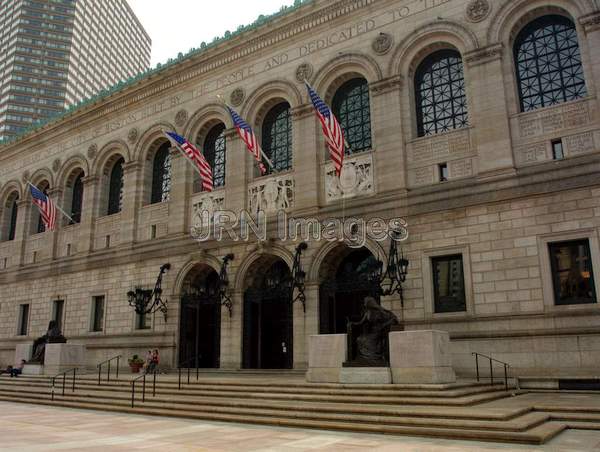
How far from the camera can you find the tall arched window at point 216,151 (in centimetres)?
2817

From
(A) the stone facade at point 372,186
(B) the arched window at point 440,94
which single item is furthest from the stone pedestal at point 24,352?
(B) the arched window at point 440,94

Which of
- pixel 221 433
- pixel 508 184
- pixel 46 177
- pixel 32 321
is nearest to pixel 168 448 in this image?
pixel 221 433

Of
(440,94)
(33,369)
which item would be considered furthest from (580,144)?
(33,369)

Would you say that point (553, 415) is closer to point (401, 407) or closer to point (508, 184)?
point (401, 407)

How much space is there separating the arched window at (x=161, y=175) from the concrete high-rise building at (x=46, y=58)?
8328 centimetres

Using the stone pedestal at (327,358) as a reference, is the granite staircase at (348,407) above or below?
below

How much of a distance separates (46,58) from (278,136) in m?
97.3

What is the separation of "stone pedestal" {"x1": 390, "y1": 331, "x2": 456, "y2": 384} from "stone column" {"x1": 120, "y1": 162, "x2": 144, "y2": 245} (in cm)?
1893

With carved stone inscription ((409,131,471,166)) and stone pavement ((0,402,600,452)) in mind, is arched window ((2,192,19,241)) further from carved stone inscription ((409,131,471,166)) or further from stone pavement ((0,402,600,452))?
carved stone inscription ((409,131,471,166))

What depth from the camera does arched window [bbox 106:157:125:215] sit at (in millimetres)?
32812

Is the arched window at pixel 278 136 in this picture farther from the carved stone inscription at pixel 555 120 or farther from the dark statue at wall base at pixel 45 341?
the dark statue at wall base at pixel 45 341

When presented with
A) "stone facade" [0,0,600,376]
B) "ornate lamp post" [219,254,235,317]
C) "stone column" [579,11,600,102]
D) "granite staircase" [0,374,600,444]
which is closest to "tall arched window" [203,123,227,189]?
"stone facade" [0,0,600,376]

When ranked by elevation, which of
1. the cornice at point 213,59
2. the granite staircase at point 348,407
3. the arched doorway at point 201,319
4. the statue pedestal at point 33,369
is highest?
the cornice at point 213,59

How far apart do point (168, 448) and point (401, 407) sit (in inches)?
220
